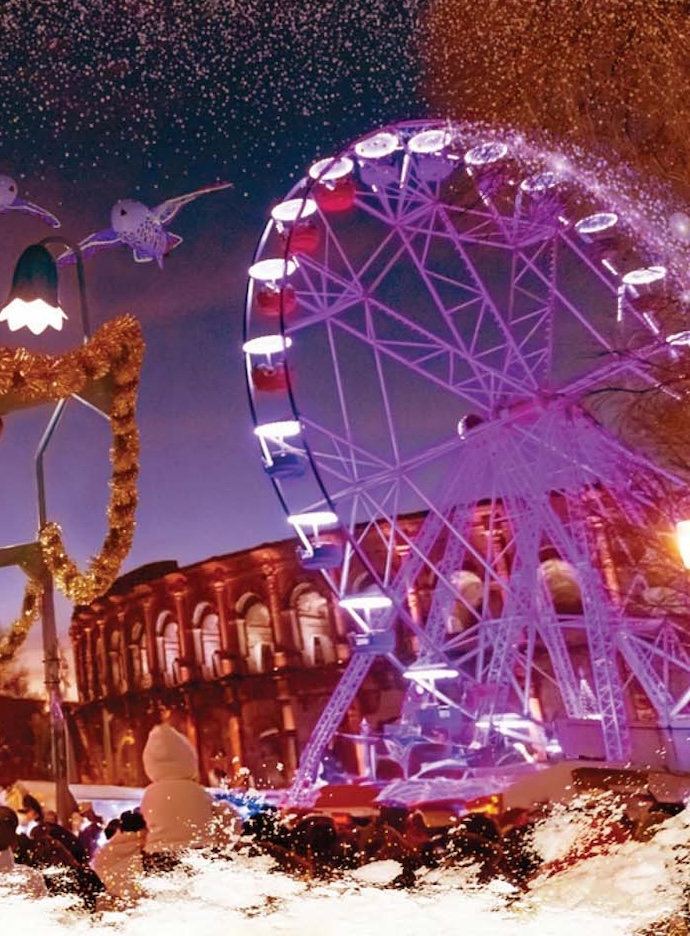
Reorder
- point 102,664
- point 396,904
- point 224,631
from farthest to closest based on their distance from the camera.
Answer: point 102,664 → point 224,631 → point 396,904

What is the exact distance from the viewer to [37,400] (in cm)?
643

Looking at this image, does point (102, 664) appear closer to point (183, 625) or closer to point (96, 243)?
point (183, 625)

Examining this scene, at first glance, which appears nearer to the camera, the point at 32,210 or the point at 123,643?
the point at 32,210

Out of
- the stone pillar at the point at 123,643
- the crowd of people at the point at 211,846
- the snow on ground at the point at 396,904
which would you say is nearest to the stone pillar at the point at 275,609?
the stone pillar at the point at 123,643

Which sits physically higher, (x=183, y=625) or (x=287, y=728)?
(x=183, y=625)

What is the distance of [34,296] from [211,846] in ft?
12.6

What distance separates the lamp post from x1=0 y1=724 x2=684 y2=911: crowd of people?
1.40 meters

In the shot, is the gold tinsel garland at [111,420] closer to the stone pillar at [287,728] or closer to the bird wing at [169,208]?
the bird wing at [169,208]

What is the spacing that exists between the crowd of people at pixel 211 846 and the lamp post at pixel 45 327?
1.40m

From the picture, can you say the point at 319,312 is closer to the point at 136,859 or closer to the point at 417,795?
the point at 417,795

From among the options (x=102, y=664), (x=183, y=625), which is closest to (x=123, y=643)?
(x=102, y=664)

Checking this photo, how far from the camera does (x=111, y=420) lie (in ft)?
24.0

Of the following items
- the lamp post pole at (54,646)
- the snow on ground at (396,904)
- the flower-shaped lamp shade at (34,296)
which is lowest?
the snow on ground at (396,904)

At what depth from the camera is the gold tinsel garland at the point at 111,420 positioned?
6.26m
